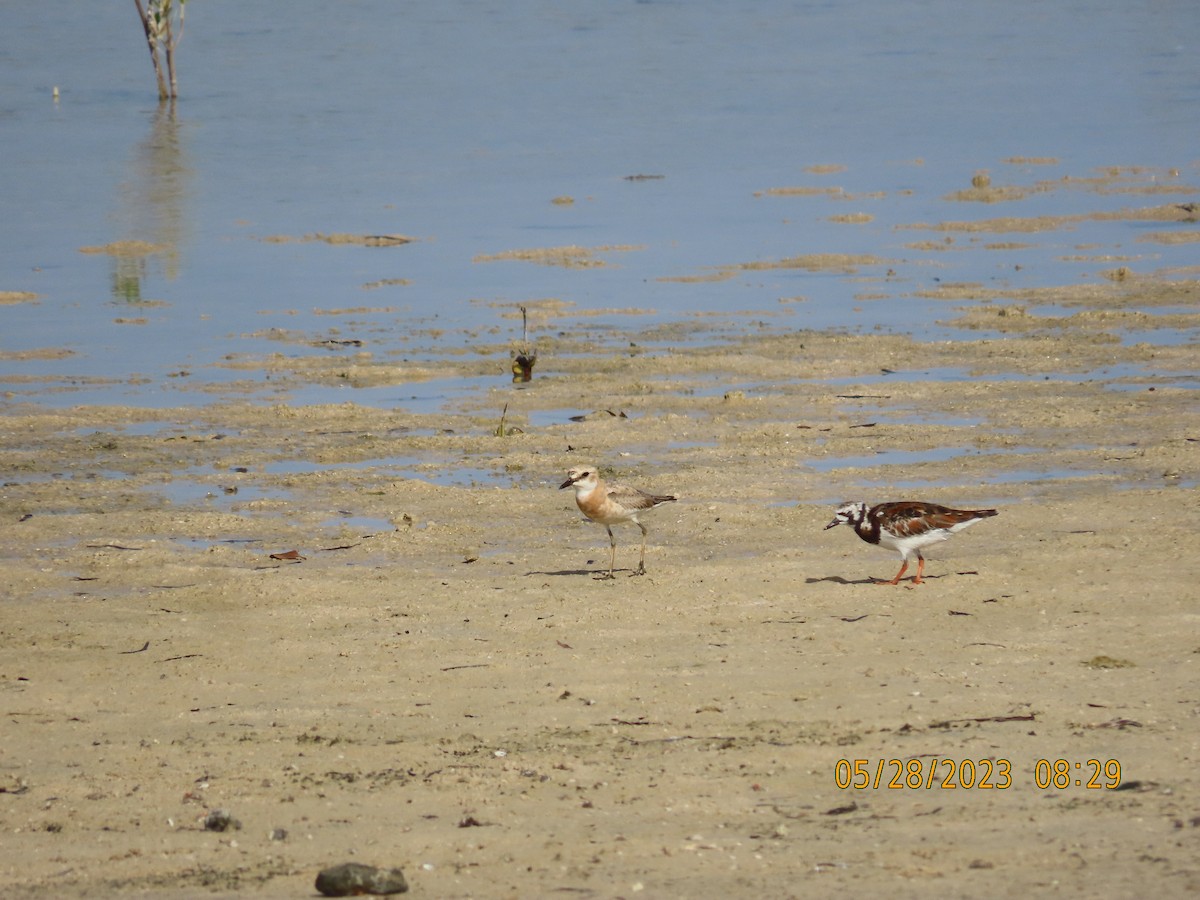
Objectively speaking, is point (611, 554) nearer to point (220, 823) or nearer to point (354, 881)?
point (220, 823)

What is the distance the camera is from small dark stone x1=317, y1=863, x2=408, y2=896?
22.1 ft

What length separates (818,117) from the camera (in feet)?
173

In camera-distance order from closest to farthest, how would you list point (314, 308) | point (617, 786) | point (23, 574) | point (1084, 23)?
point (617, 786) → point (23, 574) → point (314, 308) → point (1084, 23)

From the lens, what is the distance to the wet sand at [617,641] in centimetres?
733

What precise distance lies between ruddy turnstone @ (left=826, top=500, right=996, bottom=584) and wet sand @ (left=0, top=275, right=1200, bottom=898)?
0.31 m

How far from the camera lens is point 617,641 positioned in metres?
10.7

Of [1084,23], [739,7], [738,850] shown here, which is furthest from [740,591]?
[739,7]

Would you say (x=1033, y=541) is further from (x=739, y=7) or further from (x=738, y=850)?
(x=739, y=7)

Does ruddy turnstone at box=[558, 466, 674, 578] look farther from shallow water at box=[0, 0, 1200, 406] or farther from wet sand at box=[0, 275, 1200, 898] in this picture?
shallow water at box=[0, 0, 1200, 406]

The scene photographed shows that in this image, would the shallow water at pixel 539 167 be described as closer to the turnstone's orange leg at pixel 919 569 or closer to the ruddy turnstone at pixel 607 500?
the ruddy turnstone at pixel 607 500

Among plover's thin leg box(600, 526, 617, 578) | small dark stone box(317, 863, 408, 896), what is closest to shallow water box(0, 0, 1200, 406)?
plover's thin leg box(600, 526, 617, 578)

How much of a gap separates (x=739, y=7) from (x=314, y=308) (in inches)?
2968
